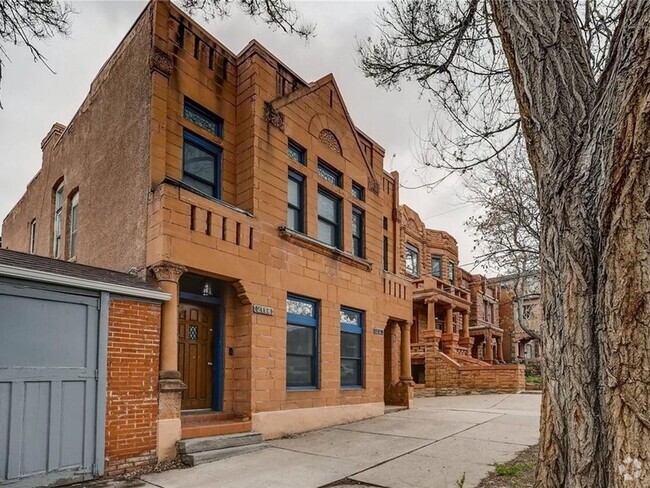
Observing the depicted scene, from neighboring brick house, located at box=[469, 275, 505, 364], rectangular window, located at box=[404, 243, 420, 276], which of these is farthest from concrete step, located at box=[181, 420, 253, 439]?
neighboring brick house, located at box=[469, 275, 505, 364]

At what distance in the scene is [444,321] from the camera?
90.0 ft

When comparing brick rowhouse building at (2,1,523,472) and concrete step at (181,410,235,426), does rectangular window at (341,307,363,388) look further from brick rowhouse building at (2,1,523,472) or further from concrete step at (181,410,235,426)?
concrete step at (181,410,235,426)

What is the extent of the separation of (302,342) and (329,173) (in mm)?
4336

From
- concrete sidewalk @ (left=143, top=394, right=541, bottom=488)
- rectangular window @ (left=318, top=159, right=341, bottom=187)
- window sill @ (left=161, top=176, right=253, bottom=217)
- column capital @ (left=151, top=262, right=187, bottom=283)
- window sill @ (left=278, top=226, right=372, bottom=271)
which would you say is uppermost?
rectangular window @ (left=318, top=159, right=341, bottom=187)

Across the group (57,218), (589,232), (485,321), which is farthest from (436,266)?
(589,232)

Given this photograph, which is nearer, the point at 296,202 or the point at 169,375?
the point at 169,375

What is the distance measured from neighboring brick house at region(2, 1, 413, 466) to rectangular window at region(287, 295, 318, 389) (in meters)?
0.04

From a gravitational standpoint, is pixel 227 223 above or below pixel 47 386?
above

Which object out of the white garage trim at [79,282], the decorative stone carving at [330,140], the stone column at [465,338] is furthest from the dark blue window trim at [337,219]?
the stone column at [465,338]

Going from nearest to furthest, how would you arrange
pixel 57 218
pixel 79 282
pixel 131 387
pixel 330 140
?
1. pixel 79 282
2. pixel 131 387
3. pixel 330 140
4. pixel 57 218

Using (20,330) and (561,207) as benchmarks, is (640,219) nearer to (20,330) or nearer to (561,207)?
(561,207)

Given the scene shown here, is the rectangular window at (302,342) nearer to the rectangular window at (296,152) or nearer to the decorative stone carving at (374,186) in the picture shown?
the rectangular window at (296,152)

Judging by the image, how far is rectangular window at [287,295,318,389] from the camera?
10.8 m

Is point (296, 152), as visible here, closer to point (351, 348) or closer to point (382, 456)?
point (351, 348)
